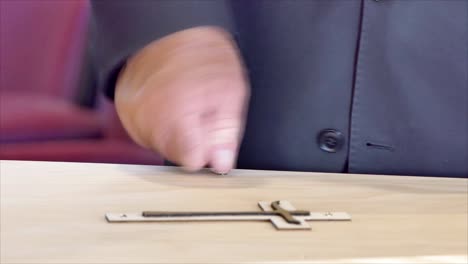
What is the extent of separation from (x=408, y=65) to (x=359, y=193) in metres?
0.18

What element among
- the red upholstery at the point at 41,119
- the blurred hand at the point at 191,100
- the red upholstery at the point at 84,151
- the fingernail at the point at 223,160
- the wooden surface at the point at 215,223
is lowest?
the wooden surface at the point at 215,223

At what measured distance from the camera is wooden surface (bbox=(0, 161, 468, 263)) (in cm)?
34

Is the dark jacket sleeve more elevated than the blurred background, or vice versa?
the blurred background

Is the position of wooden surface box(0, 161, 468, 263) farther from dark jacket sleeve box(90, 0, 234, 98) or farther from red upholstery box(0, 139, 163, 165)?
red upholstery box(0, 139, 163, 165)

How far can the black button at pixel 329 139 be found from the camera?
65 cm

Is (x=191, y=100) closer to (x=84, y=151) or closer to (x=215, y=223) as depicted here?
(x=215, y=223)

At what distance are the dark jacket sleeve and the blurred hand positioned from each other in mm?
12

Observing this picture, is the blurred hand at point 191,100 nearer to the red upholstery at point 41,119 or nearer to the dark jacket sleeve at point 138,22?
the dark jacket sleeve at point 138,22

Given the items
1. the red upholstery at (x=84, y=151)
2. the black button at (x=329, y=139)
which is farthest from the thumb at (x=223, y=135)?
the red upholstery at (x=84, y=151)

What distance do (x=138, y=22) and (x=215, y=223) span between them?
0.69 feet

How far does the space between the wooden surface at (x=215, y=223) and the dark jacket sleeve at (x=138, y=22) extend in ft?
0.29

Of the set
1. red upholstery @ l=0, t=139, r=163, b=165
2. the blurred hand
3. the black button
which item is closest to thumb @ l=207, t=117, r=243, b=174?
the blurred hand

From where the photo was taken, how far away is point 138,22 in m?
0.54

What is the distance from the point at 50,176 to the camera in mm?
470
